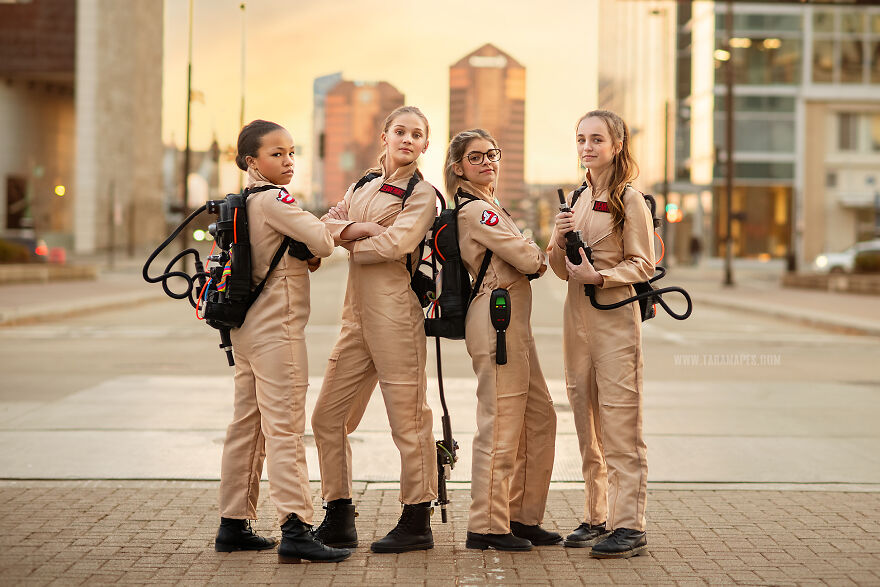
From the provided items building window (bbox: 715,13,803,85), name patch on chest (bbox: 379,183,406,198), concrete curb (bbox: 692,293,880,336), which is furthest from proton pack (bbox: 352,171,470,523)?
building window (bbox: 715,13,803,85)

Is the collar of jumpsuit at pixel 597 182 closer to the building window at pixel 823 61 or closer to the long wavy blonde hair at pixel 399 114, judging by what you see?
the long wavy blonde hair at pixel 399 114

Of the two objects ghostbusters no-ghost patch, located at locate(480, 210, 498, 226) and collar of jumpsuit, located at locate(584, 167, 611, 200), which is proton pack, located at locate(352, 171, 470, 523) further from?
collar of jumpsuit, located at locate(584, 167, 611, 200)

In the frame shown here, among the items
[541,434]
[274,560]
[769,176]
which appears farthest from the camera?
[769,176]

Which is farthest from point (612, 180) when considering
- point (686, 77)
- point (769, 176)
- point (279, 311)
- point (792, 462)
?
point (686, 77)

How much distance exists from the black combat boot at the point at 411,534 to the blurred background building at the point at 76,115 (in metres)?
59.2

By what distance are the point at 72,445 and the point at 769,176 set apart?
52.9 m

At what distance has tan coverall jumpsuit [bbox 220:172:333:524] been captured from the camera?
15.8 ft

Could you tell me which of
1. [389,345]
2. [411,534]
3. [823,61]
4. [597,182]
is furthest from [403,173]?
[823,61]

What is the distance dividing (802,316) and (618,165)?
56.6 feet

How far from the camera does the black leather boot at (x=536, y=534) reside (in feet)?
16.9

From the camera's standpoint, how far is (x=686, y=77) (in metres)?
60.3

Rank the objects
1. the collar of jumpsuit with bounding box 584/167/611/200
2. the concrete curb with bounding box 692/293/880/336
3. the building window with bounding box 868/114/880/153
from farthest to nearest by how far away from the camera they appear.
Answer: the building window with bounding box 868/114/880/153
the concrete curb with bounding box 692/293/880/336
the collar of jumpsuit with bounding box 584/167/611/200

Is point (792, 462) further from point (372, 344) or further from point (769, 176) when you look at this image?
point (769, 176)

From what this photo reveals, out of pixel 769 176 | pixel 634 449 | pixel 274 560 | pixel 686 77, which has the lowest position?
pixel 274 560
